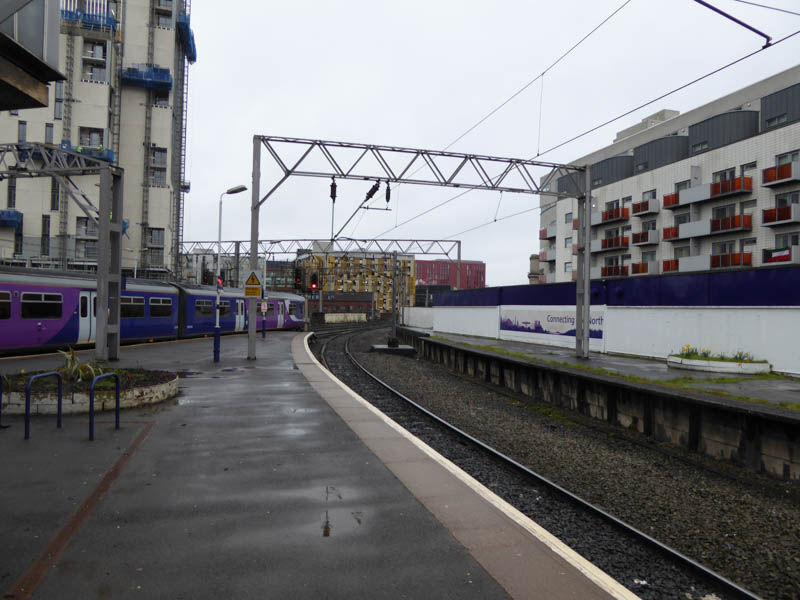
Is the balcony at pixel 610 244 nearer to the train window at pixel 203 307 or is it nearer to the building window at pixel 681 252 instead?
the building window at pixel 681 252

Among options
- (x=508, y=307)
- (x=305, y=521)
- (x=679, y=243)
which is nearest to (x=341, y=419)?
(x=305, y=521)

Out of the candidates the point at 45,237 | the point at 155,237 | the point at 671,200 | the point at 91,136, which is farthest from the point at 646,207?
the point at 45,237

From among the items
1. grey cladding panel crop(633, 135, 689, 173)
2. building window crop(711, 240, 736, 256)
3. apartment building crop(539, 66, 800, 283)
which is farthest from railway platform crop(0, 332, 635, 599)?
grey cladding panel crop(633, 135, 689, 173)

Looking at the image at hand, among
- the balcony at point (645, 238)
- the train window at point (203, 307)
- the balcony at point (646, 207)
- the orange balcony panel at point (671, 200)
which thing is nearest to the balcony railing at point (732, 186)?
the orange balcony panel at point (671, 200)

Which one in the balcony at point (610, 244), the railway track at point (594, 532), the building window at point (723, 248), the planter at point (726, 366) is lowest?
the railway track at point (594, 532)

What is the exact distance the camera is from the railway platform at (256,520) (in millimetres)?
4023

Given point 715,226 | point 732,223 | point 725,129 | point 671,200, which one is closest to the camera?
point 732,223

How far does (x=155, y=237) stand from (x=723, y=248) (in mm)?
54134

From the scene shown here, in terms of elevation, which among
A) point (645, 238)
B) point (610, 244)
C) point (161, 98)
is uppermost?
point (161, 98)

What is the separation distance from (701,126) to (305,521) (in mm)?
45976

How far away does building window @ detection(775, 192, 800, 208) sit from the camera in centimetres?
3406

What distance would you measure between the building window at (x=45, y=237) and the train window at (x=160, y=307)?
106 feet

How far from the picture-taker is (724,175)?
38531mm

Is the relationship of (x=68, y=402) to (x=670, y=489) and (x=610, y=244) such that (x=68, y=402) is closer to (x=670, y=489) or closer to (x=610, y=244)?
(x=670, y=489)
